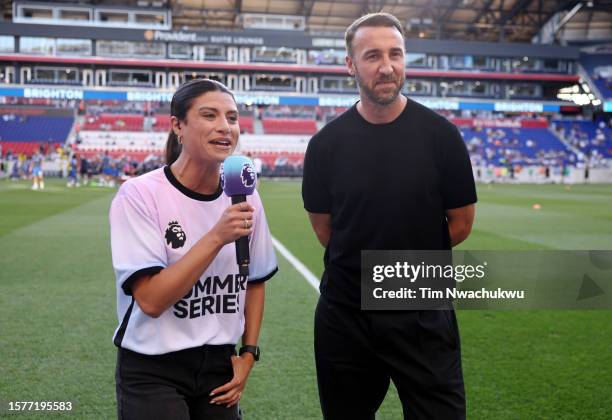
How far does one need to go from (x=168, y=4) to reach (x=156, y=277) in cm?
6413

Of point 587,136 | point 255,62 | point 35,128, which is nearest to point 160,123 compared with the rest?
point 35,128

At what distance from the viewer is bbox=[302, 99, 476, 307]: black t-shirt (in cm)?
252

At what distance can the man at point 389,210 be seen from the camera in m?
2.51

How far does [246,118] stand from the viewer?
59625 mm

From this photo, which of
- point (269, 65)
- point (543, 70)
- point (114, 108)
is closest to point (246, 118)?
point (269, 65)

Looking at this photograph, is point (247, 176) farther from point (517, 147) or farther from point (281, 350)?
point (517, 147)

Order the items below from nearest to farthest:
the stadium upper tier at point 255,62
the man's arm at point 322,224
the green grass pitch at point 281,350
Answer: the man's arm at point 322,224
the green grass pitch at point 281,350
the stadium upper tier at point 255,62

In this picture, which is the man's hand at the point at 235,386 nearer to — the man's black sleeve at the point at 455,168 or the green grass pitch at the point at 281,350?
the man's black sleeve at the point at 455,168

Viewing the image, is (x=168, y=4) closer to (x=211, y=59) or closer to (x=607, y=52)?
(x=211, y=59)

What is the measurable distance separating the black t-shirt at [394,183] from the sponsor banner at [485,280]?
0.21 ft

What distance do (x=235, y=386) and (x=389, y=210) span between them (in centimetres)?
94

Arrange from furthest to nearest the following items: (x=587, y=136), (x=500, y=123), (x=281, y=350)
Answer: (x=500, y=123)
(x=587, y=136)
(x=281, y=350)

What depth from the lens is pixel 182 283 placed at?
2.13 metres

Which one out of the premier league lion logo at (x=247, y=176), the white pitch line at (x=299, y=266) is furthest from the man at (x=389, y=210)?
the white pitch line at (x=299, y=266)
